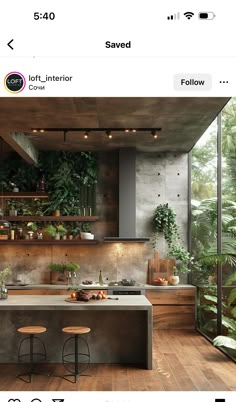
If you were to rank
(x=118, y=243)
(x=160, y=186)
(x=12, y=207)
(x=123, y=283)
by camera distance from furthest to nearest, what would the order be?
(x=160, y=186) < (x=118, y=243) < (x=12, y=207) < (x=123, y=283)

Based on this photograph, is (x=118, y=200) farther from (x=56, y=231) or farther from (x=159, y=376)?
(x=159, y=376)

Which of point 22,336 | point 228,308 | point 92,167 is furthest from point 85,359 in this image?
point 92,167

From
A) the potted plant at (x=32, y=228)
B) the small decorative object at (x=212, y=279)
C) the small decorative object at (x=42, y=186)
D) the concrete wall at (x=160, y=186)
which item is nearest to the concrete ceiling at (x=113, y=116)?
the small decorative object at (x=42, y=186)

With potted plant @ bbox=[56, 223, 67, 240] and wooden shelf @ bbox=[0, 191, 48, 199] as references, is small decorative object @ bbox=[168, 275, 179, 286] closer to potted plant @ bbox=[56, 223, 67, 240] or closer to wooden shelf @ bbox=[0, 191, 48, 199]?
potted plant @ bbox=[56, 223, 67, 240]

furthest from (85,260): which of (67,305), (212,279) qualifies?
(67,305)

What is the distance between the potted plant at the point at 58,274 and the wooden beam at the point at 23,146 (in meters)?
1.88

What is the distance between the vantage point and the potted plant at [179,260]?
8.23m

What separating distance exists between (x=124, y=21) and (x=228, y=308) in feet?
17.1

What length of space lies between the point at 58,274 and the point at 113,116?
352cm

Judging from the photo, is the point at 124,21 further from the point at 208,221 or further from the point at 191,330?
the point at 191,330

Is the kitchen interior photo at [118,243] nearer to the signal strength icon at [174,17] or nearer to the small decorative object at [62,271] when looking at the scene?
the small decorative object at [62,271]

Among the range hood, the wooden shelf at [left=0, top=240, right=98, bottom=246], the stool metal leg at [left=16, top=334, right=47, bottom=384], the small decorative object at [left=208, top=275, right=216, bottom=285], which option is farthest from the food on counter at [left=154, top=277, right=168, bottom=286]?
the stool metal leg at [left=16, top=334, right=47, bottom=384]

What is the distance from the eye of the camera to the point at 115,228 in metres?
8.62

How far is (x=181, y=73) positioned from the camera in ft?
4.73
